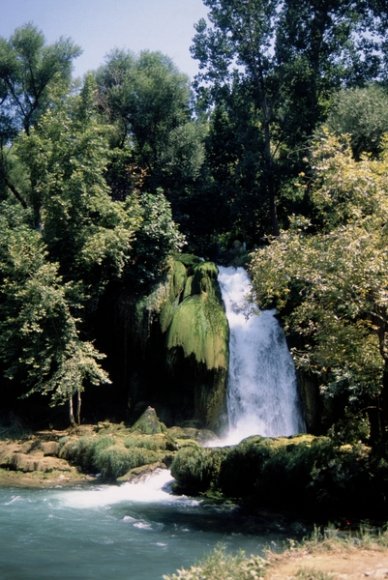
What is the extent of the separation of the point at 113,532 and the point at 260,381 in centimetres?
1148

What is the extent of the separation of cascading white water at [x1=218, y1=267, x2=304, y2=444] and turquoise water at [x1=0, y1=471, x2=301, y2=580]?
21.5ft

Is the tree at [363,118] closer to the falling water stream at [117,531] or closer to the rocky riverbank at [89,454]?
the rocky riverbank at [89,454]

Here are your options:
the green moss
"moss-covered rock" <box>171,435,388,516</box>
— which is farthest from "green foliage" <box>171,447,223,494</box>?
the green moss

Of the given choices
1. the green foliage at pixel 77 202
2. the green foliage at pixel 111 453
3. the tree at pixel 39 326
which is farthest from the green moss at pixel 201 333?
the green foliage at pixel 111 453

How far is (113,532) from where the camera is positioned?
37.1ft

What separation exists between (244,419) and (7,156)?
1982cm

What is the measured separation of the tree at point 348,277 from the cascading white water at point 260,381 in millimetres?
7160

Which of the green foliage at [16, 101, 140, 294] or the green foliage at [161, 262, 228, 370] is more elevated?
the green foliage at [16, 101, 140, 294]

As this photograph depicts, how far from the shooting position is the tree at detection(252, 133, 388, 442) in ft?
36.2

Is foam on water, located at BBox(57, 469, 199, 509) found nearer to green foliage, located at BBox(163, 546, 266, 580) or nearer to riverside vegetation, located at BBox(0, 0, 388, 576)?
riverside vegetation, located at BBox(0, 0, 388, 576)

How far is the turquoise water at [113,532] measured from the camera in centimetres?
922

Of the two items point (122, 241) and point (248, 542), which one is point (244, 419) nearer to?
point (122, 241)

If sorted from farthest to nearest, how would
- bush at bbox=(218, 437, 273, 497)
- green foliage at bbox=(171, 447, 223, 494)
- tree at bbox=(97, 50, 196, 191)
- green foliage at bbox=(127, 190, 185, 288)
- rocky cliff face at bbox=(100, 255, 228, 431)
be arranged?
tree at bbox=(97, 50, 196, 191)
green foliage at bbox=(127, 190, 185, 288)
rocky cliff face at bbox=(100, 255, 228, 431)
green foliage at bbox=(171, 447, 223, 494)
bush at bbox=(218, 437, 273, 497)

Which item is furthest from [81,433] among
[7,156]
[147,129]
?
[147,129]
